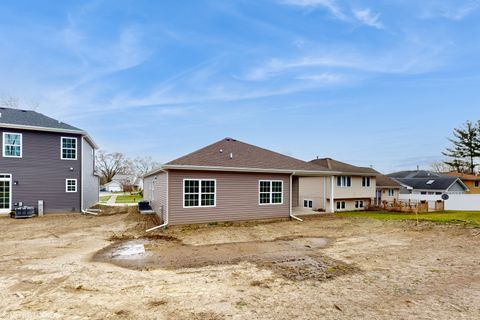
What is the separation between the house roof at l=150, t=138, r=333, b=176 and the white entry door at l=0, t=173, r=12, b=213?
9.09 metres

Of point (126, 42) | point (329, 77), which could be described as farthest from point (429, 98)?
point (126, 42)

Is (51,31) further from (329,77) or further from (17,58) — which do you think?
(329,77)

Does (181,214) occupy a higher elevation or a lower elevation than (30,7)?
lower

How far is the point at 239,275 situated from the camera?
605 centimetres

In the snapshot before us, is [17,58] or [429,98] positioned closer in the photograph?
[17,58]

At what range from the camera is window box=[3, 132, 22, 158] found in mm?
16203

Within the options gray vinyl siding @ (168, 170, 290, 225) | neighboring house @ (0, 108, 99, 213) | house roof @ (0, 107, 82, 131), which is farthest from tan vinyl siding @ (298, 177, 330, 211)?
house roof @ (0, 107, 82, 131)

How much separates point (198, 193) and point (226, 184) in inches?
59.8

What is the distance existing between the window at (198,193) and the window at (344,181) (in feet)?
40.0

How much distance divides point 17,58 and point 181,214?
16.6 m

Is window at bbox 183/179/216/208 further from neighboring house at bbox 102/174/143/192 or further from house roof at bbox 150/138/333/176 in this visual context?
neighboring house at bbox 102/174/143/192

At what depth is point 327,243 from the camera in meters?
9.64

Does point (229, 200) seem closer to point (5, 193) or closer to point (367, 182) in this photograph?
point (5, 193)

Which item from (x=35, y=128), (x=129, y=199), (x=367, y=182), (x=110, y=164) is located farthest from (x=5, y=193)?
(x=110, y=164)
